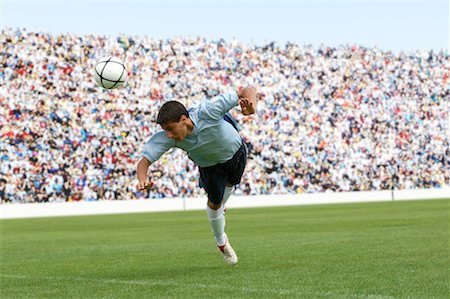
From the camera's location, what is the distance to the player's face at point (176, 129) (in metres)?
8.32

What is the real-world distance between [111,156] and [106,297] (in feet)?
94.3

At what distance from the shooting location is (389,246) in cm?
1254

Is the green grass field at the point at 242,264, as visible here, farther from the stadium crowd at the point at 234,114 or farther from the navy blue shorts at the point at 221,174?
the stadium crowd at the point at 234,114

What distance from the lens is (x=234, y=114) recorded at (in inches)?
1596

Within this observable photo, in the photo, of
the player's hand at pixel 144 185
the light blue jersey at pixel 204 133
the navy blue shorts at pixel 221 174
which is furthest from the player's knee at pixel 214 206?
the player's hand at pixel 144 185

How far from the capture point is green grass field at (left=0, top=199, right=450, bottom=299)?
7.62m

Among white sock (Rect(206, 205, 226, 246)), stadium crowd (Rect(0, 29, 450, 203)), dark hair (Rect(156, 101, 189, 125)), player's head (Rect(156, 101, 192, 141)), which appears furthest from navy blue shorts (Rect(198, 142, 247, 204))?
stadium crowd (Rect(0, 29, 450, 203))

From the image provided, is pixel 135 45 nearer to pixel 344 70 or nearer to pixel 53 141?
pixel 53 141

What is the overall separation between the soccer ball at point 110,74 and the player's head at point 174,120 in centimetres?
342

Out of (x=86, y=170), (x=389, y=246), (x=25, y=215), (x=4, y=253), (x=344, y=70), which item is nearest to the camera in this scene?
(x=389, y=246)

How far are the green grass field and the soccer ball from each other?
8.24 ft

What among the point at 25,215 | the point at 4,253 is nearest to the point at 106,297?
the point at 4,253

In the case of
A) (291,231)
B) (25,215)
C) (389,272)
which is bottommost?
(25,215)

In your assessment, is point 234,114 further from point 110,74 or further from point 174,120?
point 174,120
